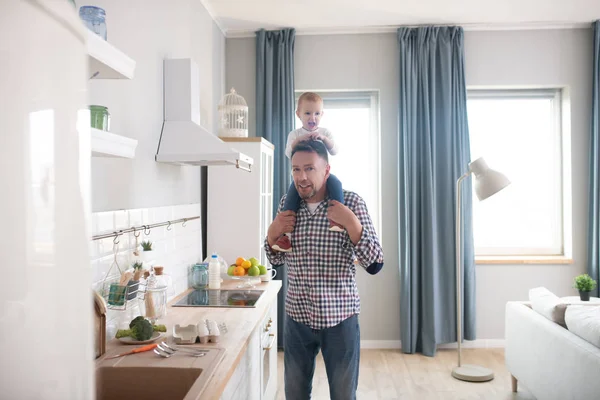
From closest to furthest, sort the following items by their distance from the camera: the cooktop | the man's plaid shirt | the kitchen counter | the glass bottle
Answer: the kitchen counter, the man's plaid shirt, the cooktop, the glass bottle

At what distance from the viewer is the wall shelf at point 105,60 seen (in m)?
1.43

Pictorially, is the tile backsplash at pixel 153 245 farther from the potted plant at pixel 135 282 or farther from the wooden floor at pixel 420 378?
the wooden floor at pixel 420 378

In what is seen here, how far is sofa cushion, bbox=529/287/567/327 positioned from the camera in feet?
9.90

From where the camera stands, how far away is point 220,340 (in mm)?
2061

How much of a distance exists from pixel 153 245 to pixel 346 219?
1087 millimetres

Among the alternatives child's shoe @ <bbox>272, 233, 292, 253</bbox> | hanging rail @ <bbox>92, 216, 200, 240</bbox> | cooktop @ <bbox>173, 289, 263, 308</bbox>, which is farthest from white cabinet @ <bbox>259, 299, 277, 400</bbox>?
hanging rail @ <bbox>92, 216, 200, 240</bbox>

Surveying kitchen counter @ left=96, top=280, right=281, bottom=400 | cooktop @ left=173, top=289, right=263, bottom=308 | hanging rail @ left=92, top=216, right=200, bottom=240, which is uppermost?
hanging rail @ left=92, top=216, right=200, bottom=240

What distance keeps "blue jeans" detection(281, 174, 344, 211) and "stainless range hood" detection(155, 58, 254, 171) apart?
0.60 m

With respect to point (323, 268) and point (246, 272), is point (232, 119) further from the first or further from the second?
point (323, 268)

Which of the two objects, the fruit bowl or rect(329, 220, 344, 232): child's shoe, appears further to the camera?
the fruit bowl

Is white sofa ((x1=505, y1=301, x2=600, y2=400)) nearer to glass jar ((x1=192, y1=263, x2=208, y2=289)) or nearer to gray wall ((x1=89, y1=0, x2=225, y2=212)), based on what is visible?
glass jar ((x1=192, y1=263, x2=208, y2=289))

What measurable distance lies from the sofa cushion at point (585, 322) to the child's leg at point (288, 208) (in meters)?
1.50

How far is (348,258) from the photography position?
7.44 feet

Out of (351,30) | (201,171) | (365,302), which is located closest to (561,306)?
(365,302)
